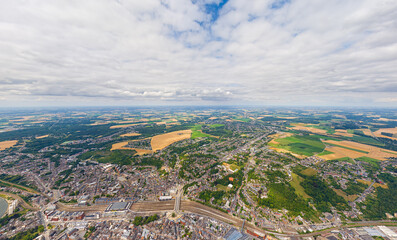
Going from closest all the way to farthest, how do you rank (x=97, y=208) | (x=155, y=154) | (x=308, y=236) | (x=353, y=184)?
(x=308, y=236) → (x=97, y=208) → (x=353, y=184) → (x=155, y=154)

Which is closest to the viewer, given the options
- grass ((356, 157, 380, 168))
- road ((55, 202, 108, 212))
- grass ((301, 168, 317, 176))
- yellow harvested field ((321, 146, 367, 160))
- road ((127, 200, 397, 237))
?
road ((127, 200, 397, 237))

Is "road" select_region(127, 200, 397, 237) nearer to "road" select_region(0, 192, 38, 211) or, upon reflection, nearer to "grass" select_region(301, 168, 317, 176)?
"grass" select_region(301, 168, 317, 176)

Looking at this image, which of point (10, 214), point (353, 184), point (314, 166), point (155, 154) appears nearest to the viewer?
point (10, 214)

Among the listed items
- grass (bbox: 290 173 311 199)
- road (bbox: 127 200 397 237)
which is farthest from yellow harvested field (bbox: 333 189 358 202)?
grass (bbox: 290 173 311 199)

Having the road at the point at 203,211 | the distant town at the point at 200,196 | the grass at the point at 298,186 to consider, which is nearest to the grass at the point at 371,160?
the distant town at the point at 200,196

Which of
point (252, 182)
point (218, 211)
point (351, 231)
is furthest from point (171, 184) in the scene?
point (351, 231)

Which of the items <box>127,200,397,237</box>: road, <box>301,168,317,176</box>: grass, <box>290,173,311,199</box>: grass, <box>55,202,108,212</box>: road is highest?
<box>301,168,317,176</box>: grass

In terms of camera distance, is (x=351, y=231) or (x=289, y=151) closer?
(x=351, y=231)

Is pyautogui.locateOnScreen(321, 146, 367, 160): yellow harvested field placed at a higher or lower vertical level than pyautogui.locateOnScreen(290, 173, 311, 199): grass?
higher

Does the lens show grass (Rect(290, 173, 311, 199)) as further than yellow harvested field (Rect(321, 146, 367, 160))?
No

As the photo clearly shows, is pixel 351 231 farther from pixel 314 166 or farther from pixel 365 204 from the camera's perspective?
pixel 314 166
